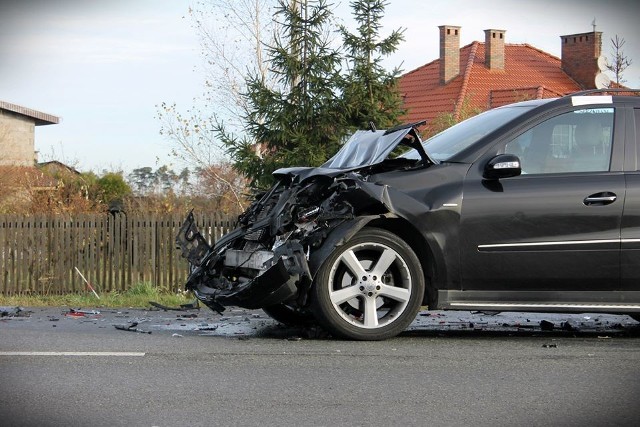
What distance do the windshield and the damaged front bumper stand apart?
141 cm

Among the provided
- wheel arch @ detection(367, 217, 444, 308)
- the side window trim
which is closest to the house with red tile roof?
the side window trim

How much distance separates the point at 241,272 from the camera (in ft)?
24.7

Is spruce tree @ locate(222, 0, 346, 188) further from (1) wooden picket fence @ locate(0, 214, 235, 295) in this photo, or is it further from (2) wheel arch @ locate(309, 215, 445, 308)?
(2) wheel arch @ locate(309, 215, 445, 308)

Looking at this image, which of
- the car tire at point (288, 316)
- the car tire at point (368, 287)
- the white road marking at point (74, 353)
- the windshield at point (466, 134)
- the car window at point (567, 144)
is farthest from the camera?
the car tire at point (288, 316)

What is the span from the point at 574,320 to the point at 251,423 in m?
4.99

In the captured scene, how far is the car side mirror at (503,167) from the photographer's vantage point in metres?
7.11

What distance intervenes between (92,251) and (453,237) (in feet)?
28.8

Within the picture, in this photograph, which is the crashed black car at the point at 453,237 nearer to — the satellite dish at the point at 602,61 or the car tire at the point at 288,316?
the car tire at the point at 288,316

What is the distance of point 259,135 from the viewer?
15203mm

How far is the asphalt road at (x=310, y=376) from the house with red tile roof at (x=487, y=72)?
1048 inches

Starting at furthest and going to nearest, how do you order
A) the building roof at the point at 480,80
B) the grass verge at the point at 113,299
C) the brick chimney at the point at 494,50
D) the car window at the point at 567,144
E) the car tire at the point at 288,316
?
the brick chimney at the point at 494,50 < the building roof at the point at 480,80 < the grass verge at the point at 113,299 < the car tire at the point at 288,316 < the car window at the point at 567,144

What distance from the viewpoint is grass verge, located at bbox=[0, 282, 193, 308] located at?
1167 centimetres

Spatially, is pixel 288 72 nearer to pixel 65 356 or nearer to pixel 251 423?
pixel 65 356

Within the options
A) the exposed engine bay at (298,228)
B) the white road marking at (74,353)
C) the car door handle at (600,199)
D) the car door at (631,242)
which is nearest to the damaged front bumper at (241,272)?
the exposed engine bay at (298,228)
